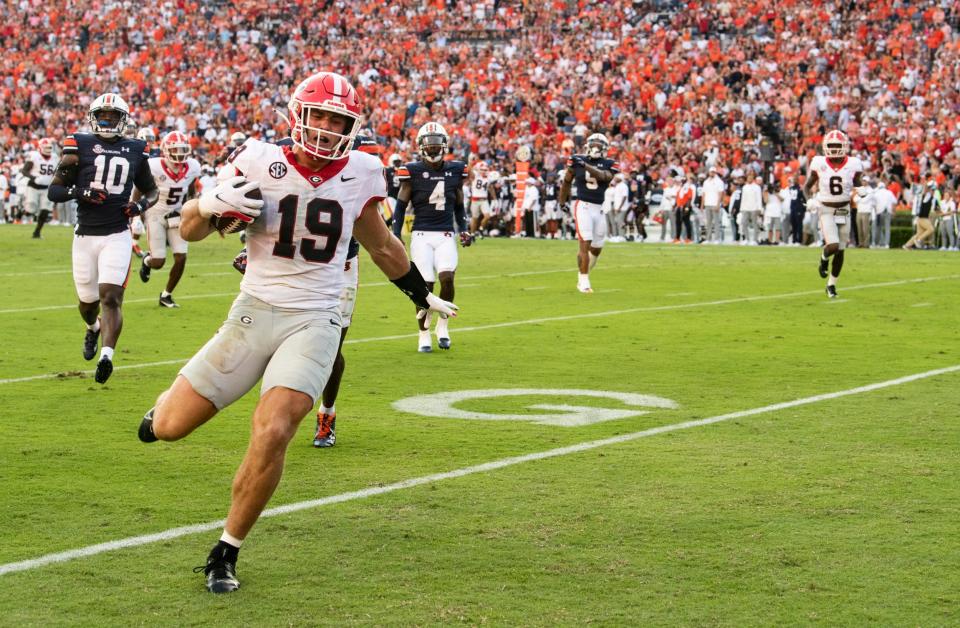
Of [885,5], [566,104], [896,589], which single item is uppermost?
[885,5]

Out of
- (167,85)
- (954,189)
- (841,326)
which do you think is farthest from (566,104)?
(841,326)

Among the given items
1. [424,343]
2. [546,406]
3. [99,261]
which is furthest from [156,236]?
[546,406]

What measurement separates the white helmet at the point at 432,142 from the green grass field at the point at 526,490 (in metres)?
1.61

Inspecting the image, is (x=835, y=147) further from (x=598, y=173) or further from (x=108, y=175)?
(x=108, y=175)

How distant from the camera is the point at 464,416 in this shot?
318 inches

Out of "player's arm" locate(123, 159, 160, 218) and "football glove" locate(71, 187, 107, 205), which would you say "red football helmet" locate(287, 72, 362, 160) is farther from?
"player's arm" locate(123, 159, 160, 218)

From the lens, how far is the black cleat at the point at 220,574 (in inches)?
178

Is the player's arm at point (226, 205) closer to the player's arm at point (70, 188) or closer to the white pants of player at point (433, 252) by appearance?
the player's arm at point (70, 188)

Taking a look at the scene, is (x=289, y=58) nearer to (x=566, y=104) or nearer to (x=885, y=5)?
(x=566, y=104)

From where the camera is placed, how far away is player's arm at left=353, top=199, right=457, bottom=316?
5.26 meters

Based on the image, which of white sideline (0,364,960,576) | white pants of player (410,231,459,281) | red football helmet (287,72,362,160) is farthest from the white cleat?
red football helmet (287,72,362,160)

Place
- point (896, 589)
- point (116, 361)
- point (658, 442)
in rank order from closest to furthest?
point (896, 589) < point (658, 442) < point (116, 361)

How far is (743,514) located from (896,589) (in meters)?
1.09

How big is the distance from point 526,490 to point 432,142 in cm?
620
